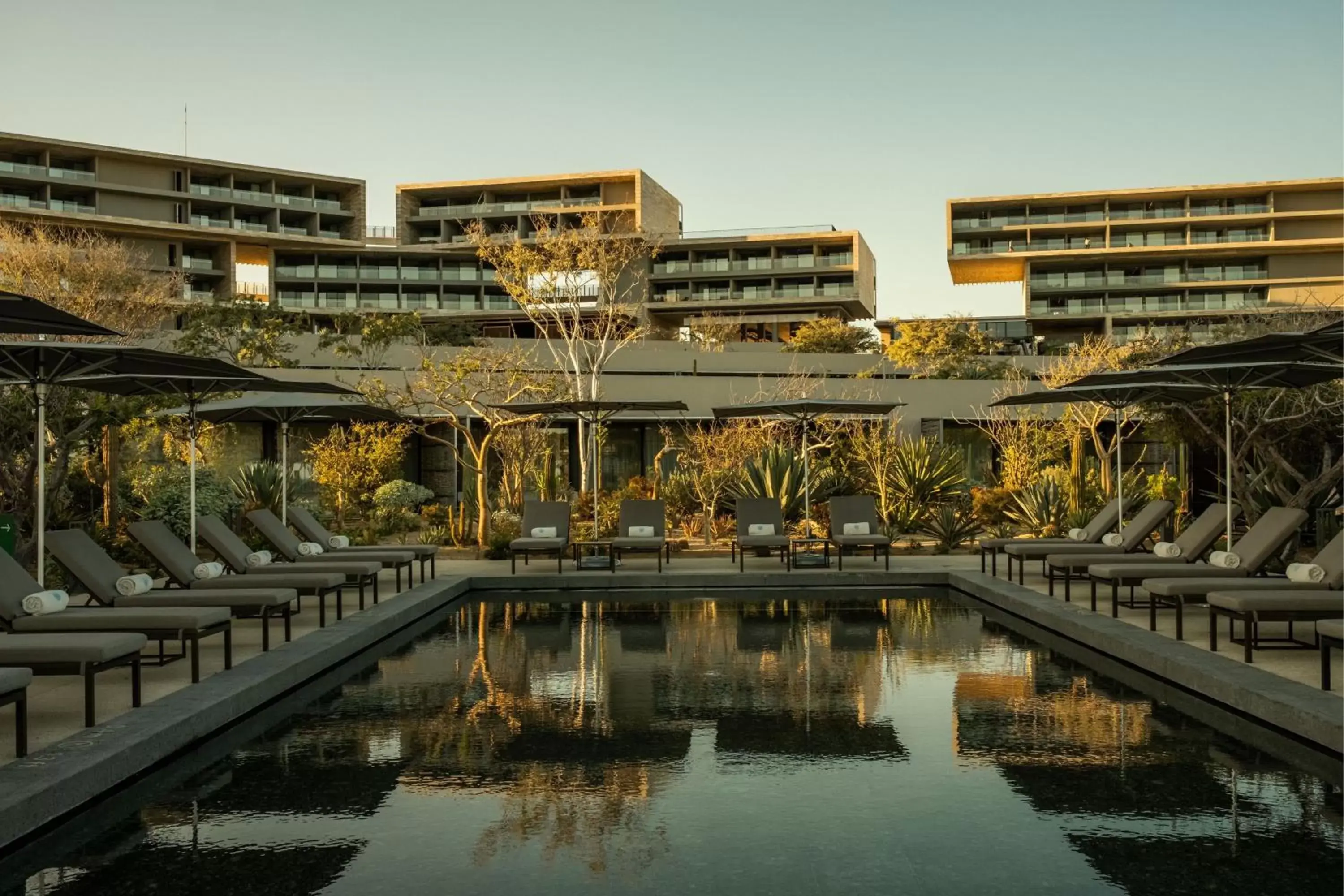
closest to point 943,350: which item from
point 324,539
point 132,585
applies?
point 324,539

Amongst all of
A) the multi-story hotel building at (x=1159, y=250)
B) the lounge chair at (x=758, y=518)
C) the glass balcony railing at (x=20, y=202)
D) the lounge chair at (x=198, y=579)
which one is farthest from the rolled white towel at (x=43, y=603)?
the multi-story hotel building at (x=1159, y=250)

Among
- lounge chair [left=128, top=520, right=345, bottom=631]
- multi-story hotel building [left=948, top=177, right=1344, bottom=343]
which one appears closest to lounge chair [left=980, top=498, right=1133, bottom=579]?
lounge chair [left=128, top=520, right=345, bottom=631]

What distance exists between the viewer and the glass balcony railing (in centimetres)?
6488

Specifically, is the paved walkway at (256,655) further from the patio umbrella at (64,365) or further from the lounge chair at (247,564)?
the patio umbrella at (64,365)

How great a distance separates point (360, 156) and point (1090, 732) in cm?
4459

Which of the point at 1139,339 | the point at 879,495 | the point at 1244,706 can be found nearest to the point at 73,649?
the point at 1244,706

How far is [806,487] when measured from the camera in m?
15.0

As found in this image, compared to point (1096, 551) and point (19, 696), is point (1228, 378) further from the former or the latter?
point (19, 696)

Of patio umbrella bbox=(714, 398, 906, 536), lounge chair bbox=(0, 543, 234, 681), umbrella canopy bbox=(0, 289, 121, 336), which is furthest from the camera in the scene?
patio umbrella bbox=(714, 398, 906, 536)

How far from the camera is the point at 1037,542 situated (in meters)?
13.2

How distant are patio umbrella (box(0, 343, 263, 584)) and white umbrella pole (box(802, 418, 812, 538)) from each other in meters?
7.78

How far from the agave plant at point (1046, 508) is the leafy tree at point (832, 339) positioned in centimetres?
4199

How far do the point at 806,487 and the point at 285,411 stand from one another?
6.54 m

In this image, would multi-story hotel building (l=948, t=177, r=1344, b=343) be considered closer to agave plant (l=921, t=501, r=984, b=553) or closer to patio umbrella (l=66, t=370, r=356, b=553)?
agave plant (l=921, t=501, r=984, b=553)
